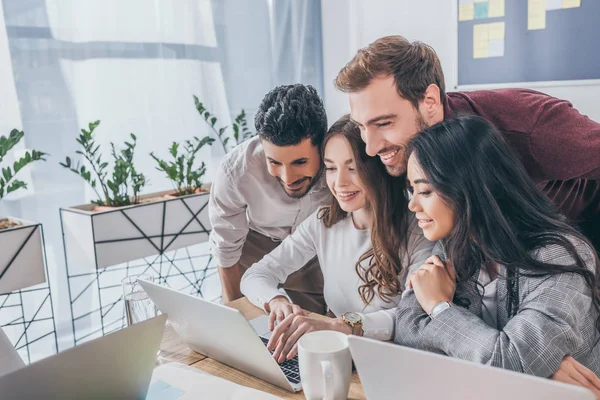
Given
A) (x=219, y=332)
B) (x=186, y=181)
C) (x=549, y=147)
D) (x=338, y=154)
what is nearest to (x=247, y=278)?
(x=338, y=154)

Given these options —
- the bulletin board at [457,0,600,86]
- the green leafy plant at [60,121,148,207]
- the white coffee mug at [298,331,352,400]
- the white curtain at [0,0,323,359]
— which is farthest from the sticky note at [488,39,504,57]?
the white coffee mug at [298,331,352,400]

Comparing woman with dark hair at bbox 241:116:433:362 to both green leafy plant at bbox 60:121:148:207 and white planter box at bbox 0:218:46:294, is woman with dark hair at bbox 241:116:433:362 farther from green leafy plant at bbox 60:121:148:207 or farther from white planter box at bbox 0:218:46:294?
green leafy plant at bbox 60:121:148:207

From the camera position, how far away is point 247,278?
4.91 ft

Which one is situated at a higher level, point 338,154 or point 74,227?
point 338,154

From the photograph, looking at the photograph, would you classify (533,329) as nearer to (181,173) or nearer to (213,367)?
(213,367)

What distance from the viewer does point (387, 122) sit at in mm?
1377

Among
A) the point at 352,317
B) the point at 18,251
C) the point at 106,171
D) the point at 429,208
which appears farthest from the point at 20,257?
the point at 429,208

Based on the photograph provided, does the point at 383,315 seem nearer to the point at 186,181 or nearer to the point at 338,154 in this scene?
the point at 338,154

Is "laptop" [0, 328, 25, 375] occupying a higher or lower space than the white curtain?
lower

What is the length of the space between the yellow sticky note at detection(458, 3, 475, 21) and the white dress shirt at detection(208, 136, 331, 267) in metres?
1.51

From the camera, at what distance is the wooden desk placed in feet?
3.05

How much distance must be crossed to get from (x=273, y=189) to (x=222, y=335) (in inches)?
36.8

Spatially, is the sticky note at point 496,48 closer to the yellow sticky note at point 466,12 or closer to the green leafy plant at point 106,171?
the yellow sticky note at point 466,12

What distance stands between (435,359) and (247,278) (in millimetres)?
887
